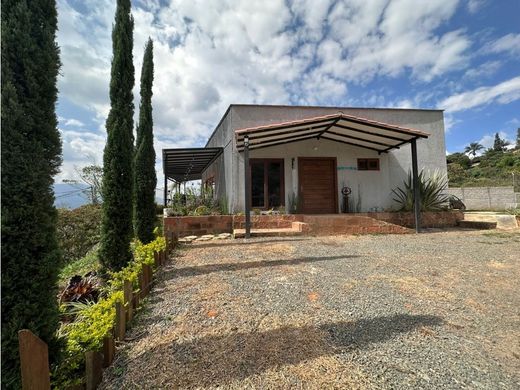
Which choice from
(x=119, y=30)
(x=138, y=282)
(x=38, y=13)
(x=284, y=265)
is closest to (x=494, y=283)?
(x=284, y=265)

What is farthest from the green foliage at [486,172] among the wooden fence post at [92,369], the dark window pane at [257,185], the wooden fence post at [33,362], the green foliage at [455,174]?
the wooden fence post at [33,362]

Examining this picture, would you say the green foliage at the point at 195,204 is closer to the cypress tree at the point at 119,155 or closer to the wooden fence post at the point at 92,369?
the cypress tree at the point at 119,155

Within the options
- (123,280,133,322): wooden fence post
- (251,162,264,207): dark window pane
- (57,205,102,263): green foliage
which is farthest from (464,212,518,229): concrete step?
(57,205,102,263): green foliage

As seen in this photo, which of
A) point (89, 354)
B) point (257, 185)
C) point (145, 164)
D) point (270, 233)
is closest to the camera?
point (89, 354)

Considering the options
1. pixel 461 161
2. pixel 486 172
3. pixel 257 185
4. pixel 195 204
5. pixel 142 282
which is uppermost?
pixel 461 161

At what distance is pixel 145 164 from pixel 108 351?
562cm

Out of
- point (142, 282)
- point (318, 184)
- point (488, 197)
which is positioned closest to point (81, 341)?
point (142, 282)

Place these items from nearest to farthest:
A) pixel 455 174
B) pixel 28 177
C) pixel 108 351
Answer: pixel 28 177
pixel 108 351
pixel 455 174

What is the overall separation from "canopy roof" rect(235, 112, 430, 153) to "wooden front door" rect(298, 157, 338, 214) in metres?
0.93

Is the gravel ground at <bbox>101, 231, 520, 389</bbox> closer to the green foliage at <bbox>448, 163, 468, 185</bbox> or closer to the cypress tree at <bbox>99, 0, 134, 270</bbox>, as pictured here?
the cypress tree at <bbox>99, 0, 134, 270</bbox>

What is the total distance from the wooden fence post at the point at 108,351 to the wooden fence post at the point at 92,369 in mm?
183

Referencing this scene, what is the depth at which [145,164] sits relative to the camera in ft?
22.8

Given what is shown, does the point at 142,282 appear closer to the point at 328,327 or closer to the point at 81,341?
the point at 81,341

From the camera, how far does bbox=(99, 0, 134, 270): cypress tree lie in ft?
15.0
